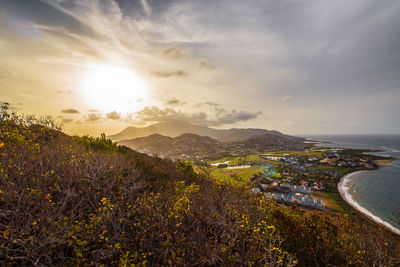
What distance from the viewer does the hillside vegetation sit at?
15.4ft

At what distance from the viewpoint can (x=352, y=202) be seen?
4047 centimetres

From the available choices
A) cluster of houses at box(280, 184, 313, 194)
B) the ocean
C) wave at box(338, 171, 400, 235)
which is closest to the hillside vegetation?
the ocean

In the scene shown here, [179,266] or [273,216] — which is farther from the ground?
[179,266]

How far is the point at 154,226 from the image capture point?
6.71m

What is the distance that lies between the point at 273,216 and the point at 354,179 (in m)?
76.8

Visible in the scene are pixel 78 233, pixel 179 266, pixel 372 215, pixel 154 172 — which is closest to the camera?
pixel 78 233

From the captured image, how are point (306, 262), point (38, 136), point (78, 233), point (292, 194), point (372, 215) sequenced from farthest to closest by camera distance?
point (292, 194) → point (372, 215) → point (38, 136) → point (306, 262) → point (78, 233)

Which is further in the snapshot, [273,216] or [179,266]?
[273,216]

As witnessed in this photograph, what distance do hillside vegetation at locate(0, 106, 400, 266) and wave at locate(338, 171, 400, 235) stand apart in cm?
3340

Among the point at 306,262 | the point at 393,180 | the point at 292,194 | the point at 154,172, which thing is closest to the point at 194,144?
the point at 292,194

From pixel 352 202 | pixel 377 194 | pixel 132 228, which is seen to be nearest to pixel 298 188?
pixel 352 202

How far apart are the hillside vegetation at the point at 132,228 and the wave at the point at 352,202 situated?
110 ft

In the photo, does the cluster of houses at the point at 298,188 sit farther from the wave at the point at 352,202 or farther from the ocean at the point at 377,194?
the ocean at the point at 377,194

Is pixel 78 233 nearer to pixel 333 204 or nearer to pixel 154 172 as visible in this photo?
pixel 154 172
